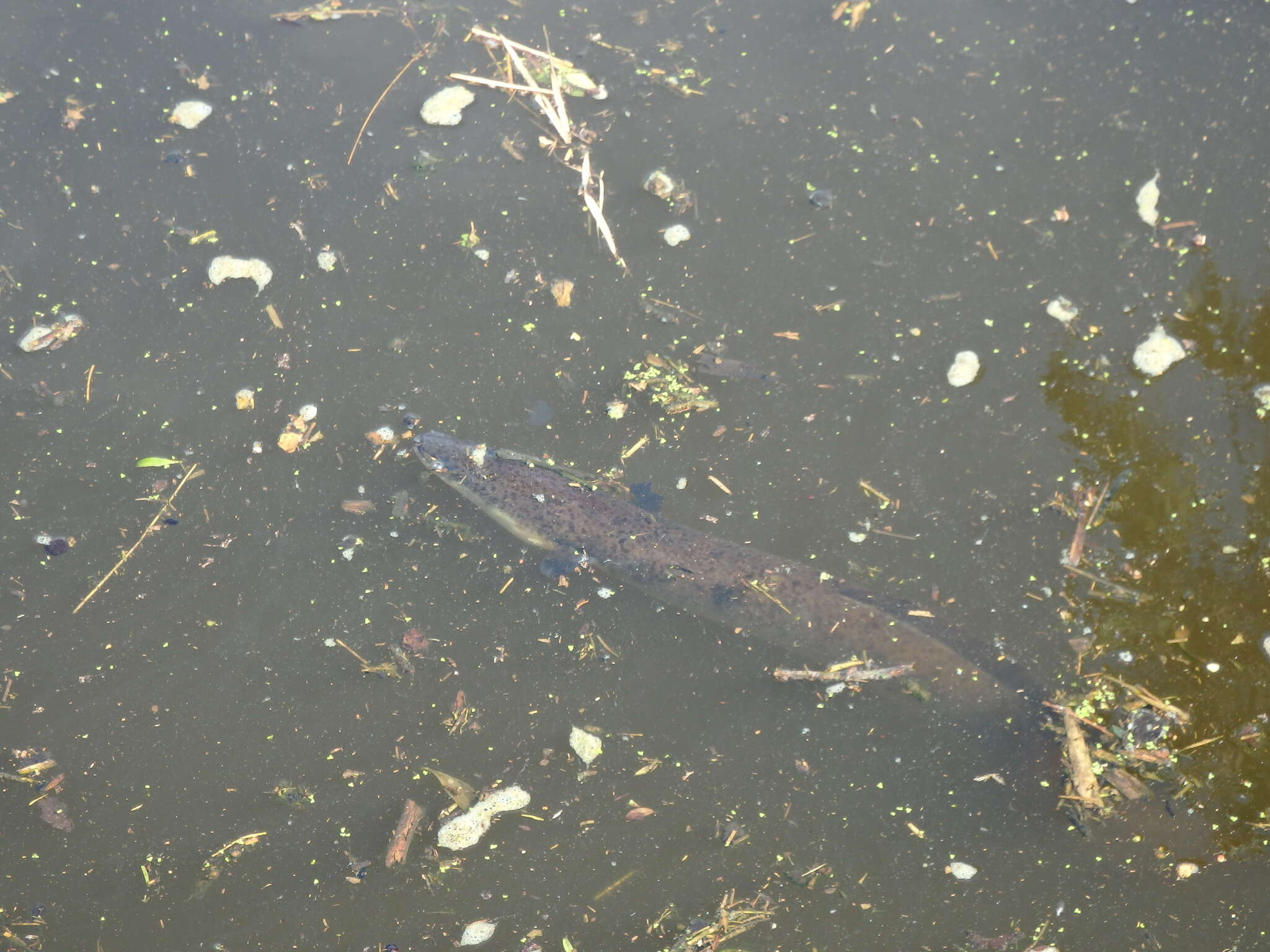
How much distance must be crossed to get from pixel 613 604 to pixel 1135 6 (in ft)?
13.5

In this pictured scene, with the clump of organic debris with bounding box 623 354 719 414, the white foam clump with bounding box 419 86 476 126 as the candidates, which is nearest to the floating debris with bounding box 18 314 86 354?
the white foam clump with bounding box 419 86 476 126

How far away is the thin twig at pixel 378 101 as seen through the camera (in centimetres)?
388

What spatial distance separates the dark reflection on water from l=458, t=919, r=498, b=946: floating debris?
61 mm

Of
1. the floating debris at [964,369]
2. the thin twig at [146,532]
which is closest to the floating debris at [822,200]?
the floating debris at [964,369]

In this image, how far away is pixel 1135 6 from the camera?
12.7ft

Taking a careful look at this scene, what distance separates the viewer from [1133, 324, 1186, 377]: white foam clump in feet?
11.7

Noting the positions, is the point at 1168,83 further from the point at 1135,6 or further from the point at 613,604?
the point at 613,604

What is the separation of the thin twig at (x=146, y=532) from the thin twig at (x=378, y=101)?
1.76m

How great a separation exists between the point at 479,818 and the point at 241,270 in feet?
9.68

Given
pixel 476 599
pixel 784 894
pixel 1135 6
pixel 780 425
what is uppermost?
pixel 1135 6

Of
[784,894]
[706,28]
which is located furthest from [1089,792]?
[706,28]

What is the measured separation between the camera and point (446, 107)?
3908 millimetres

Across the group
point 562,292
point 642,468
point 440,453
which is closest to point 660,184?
point 562,292

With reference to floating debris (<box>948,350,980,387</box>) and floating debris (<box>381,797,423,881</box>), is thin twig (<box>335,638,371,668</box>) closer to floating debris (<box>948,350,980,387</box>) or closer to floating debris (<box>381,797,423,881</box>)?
floating debris (<box>381,797,423,881</box>)
